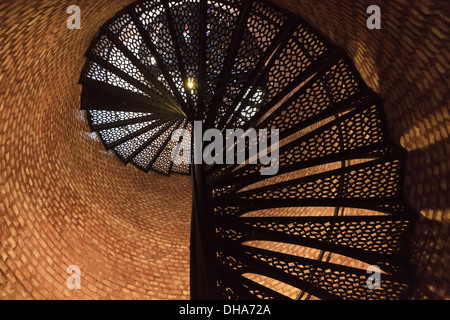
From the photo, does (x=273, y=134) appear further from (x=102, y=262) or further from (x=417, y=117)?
(x=102, y=262)

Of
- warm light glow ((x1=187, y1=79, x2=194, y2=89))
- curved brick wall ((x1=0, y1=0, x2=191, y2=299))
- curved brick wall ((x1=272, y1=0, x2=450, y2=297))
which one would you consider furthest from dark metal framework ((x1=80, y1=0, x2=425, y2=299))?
curved brick wall ((x1=0, y1=0, x2=191, y2=299))

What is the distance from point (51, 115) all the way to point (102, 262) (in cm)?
185

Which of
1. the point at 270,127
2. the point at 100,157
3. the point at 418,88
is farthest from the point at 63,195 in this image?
the point at 418,88

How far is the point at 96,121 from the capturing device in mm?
4191

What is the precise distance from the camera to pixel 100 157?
4.30m

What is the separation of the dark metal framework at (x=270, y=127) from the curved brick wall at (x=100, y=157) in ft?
0.51

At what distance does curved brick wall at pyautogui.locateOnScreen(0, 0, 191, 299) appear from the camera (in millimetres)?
2303

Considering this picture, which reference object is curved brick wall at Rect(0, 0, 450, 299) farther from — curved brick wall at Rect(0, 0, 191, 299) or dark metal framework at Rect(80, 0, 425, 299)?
dark metal framework at Rect(80, 0, 425, 299)

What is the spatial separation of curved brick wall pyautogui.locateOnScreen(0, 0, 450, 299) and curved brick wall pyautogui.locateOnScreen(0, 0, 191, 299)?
0.01 metres

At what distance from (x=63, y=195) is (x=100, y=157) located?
1.13 metres

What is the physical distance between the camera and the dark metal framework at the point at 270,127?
218cm

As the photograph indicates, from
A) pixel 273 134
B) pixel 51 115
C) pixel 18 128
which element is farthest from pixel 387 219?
pixel 51 115

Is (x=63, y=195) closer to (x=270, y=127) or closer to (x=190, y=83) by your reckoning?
(x=190, y=83)

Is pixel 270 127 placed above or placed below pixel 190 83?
below
